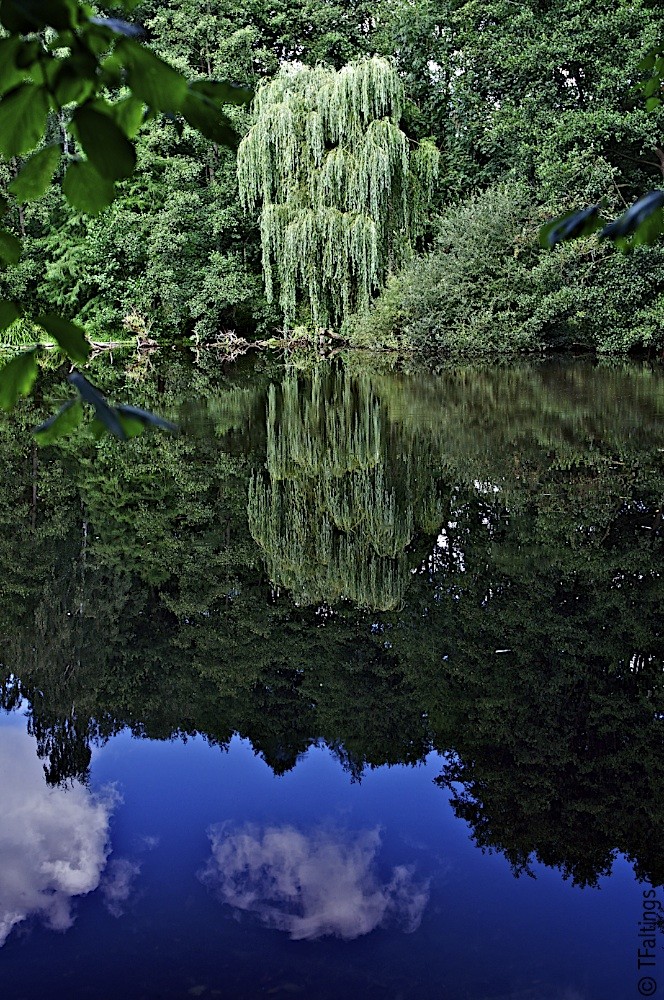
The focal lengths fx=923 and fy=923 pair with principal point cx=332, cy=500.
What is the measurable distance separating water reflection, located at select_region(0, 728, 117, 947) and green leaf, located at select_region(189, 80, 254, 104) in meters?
1.89

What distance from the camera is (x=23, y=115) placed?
93 centimetres

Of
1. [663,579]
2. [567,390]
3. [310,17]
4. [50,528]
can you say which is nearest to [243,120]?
[310,17]

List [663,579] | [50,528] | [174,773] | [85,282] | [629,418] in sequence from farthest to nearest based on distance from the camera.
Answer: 1. [85,282]
2. [629,418]
3. [50,528]
4. [663,579]
5. [174,773]

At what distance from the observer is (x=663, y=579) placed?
4.48 metres

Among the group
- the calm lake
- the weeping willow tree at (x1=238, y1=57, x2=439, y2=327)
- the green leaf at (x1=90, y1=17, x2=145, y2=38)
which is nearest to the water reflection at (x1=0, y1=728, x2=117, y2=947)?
the calm lake

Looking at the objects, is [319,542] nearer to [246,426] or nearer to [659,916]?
[659,916]

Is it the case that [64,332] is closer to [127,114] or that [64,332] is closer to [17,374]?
[17,374]

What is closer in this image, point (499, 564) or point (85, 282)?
point (499, 564)

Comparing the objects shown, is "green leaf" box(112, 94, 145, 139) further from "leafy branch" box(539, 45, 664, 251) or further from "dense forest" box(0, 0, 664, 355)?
"dense forest" box(0, 0, 664, 355)

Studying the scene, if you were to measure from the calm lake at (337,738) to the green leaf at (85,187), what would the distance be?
1.58 metres

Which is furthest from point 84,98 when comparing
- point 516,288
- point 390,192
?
point 390,192

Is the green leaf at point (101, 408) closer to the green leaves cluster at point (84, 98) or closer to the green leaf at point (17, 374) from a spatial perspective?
the green leaves cluster at point (84, 98)

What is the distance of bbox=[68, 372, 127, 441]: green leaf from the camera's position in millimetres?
854

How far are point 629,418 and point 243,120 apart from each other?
50.5ft
